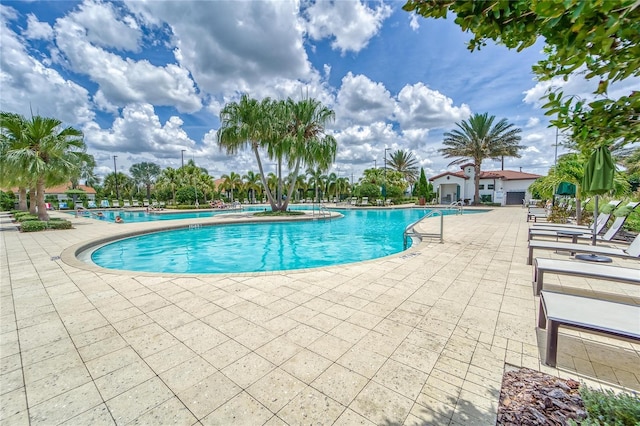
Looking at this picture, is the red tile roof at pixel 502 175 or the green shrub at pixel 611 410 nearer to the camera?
the green shrub at pixel 611 410

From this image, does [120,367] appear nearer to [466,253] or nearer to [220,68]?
[466,253]

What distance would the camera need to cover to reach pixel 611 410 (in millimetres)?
1480

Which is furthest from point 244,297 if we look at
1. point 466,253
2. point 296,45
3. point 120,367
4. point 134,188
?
point 134,188

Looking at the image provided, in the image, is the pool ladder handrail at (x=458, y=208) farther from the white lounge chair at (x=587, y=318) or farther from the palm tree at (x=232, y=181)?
the palm tree at (x=232, y=181)

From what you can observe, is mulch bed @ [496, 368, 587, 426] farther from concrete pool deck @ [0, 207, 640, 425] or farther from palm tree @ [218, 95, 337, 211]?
palm tree @ [218, 95, 337, 211]

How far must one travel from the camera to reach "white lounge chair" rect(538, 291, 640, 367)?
204 centimetres

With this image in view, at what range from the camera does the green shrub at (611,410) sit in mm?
1396

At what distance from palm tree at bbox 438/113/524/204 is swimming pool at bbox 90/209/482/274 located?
793 inches

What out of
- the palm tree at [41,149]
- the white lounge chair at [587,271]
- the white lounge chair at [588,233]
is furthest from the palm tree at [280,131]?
the white lounge chair at [587,271]

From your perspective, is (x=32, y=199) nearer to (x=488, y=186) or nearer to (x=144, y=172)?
(x=488, y=186)

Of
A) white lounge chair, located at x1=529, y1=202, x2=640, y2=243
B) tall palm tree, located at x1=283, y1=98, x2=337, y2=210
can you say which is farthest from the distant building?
white lounge chair, located at x1=529, y1=202, x2=640, y2=243

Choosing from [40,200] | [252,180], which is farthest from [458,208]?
[252,180]

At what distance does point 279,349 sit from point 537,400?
2.12 metres

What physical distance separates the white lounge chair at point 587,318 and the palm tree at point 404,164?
41.3 m
